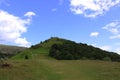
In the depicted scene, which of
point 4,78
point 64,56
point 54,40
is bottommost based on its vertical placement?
point 4,78

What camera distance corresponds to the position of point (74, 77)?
122 ft

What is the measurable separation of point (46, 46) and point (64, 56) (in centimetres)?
2945

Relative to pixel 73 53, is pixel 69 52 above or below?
above

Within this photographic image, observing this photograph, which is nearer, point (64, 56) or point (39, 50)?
point (64, 56)

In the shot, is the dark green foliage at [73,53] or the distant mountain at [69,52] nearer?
the dark green foliage at [73,53]

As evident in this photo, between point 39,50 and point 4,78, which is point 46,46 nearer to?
point 39,50

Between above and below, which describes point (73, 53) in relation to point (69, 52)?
below

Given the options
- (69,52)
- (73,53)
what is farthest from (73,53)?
(69,52)

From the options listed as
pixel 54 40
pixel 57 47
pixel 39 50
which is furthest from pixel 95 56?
pixel 54 40

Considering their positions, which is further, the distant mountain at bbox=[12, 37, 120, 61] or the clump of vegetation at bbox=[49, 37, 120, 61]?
the distant mountain at bbox=[12, 37, 120, 61]

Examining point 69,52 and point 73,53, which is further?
point 73,53

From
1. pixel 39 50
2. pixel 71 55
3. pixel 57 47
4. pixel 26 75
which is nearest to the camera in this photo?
pixel 26 75

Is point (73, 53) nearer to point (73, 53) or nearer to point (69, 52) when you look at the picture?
point (73, 53)

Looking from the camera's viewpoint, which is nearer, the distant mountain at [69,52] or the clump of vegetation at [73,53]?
the clump of vegetation at [73,53]
